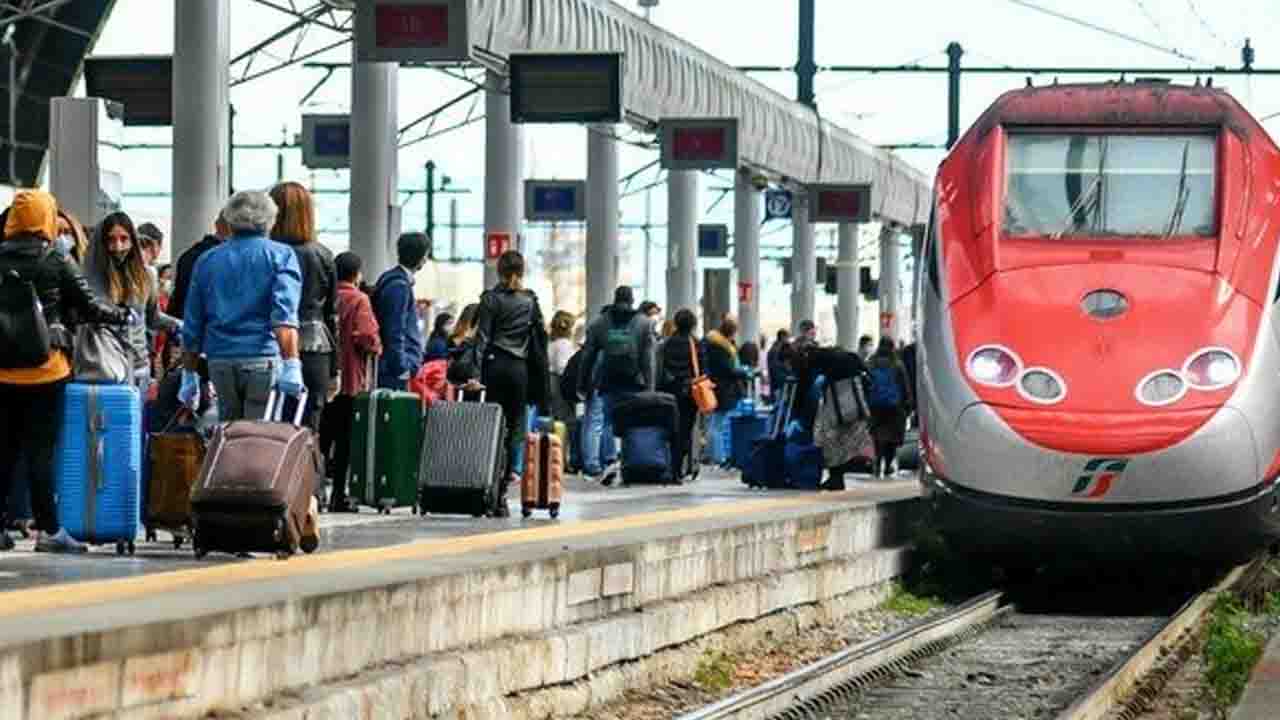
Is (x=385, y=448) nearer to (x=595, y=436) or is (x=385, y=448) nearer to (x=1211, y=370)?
(x=1211, y=370)

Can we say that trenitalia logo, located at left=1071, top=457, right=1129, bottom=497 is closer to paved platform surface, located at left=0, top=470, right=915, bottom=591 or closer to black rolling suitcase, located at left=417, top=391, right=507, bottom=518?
paved platform surface, located at left=0, top=470, right=915, bottom=591

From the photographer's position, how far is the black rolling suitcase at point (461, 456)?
19.4 meters

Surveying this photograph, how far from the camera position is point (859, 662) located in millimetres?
15961

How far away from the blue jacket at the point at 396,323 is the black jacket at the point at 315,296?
277 cm

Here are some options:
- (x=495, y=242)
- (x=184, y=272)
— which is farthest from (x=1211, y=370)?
(x=495, y=242)

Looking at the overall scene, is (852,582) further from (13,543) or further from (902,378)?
(902,378)

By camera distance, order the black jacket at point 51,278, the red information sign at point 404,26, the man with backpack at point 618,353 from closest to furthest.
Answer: the black jacket at point 51,278 → the man with backpack at point 618,353 → the red information sign at point 404,26

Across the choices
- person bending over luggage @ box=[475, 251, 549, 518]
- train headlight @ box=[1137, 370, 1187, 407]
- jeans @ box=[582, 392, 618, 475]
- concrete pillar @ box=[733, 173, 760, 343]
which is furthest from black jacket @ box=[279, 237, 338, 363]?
concrete pillar @ box=[733, 173, 760, 343]

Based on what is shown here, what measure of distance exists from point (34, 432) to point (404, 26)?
48.5 feet

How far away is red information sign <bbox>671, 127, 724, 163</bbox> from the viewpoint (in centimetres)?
4334

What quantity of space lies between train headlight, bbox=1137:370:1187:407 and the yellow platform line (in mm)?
2704

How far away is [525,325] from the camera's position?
2088cm

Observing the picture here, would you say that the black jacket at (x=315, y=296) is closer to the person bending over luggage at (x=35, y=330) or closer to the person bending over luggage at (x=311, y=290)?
the person bending over luggage at (x=311, y=290)

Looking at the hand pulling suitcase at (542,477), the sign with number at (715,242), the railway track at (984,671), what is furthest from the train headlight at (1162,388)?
the sign with number at (715,242)
